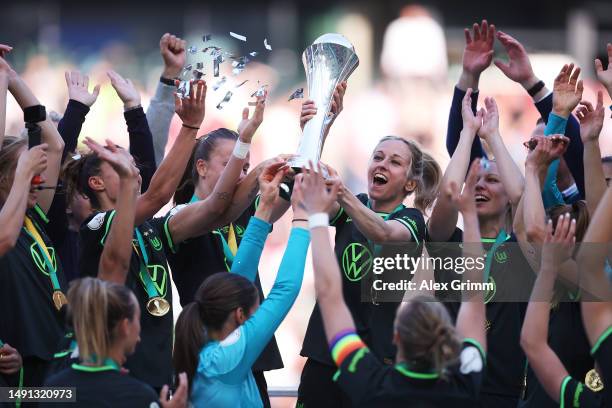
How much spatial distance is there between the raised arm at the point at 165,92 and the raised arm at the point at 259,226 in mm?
1265

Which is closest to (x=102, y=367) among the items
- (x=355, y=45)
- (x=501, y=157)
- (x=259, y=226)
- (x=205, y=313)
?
(x=205, y=313)

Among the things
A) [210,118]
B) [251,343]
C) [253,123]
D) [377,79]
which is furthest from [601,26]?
[251,343]

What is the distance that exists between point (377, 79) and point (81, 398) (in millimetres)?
8527

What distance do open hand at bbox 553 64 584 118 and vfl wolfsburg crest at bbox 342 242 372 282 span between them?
0.97 m

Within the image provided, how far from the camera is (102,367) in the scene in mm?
3537

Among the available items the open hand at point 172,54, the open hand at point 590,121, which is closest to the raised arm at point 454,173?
the open hand at point 590,121

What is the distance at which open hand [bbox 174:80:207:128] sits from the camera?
4.71 meters

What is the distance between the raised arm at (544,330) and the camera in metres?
3.83

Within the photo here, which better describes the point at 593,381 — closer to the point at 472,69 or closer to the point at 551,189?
the point at 551,189

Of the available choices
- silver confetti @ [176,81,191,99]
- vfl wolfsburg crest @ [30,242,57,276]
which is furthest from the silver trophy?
vfl wolfsburg crest @ [30,242,57,276]

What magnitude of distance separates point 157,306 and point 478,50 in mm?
1821

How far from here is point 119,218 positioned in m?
4.18

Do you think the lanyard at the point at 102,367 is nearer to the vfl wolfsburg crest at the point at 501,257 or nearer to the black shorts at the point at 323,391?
the black shorts at the point at 323,391

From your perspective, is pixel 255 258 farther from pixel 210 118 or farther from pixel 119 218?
pixel 210 118
